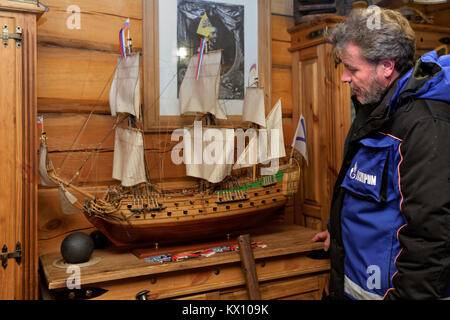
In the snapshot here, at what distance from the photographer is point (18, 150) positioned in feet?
4.45

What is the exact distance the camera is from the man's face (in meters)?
1.14

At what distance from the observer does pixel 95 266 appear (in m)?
1.45

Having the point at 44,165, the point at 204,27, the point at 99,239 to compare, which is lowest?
the point at 99,239

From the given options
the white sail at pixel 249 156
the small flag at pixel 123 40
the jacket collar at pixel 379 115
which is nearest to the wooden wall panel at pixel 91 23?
the small flag at pixel 123 40

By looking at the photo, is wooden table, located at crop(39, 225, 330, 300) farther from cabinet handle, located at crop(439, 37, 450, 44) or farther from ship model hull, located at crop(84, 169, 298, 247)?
cabinet handle, located at crop(439, 37, 450, 44)

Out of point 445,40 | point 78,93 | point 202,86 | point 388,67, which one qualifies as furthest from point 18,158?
point 445,40

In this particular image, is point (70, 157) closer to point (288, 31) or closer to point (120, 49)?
point (120, 49)

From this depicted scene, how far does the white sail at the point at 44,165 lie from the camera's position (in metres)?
1.44

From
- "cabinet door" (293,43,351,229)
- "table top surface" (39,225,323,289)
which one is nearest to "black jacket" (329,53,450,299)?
"table top surface" (39,225,323,289)

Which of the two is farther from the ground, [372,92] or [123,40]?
[123,40]

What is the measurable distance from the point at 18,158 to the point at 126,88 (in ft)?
1.60

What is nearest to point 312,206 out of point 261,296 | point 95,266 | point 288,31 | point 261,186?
point 261,186

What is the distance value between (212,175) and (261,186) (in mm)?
214

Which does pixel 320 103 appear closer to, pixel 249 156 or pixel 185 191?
pixel 249 156
